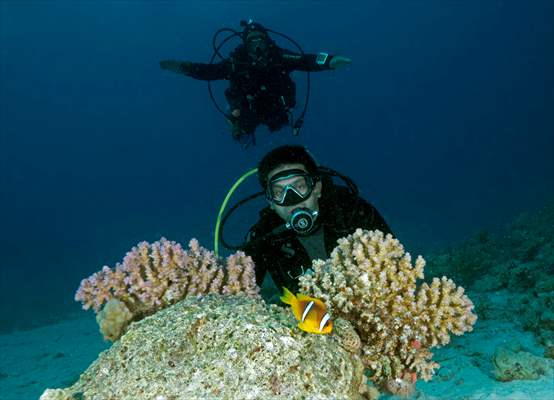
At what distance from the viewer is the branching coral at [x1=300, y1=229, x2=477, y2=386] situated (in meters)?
2.81

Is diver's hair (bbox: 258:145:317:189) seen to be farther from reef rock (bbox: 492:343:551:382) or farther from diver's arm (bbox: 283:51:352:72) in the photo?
diver's arm (bbox: 283:51:352:72)

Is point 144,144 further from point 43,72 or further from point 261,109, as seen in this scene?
point 261,109

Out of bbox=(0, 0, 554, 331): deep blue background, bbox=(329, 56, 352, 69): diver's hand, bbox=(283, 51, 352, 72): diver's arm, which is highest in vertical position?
bbox=(0, 0, 554, 331): deep blue background

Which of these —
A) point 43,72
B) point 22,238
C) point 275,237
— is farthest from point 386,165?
point 275,237

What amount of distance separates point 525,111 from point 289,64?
530ft

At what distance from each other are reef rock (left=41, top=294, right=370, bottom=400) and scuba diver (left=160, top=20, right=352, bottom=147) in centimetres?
791

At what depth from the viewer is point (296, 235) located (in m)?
5.16

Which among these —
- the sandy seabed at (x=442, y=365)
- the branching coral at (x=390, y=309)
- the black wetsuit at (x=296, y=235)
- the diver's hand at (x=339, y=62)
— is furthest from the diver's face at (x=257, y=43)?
the sandy seabed at (x=442, y=365)

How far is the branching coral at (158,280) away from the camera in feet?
11.2

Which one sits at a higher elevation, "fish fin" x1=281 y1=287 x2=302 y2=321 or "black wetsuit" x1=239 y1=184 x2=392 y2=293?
"black wetsuit" x1=239 y1=184 x2=392 y2=293

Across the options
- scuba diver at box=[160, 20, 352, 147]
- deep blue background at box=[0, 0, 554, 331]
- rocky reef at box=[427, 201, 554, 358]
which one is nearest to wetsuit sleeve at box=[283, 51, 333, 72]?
scuba diver at box=[160, 20, 352, 147]

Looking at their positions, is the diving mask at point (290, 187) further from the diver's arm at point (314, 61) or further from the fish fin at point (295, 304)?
the diver's arm at point (314, 61)

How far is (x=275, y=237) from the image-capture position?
515 cm

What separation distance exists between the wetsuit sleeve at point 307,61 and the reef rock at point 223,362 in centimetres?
767
